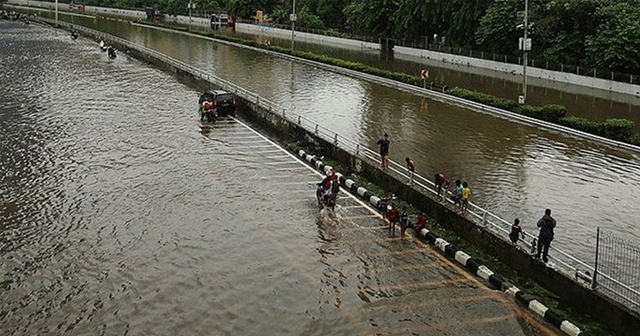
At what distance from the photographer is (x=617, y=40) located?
153ft

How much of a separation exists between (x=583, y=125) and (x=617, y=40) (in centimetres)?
1762

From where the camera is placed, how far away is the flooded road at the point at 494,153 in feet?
70.1

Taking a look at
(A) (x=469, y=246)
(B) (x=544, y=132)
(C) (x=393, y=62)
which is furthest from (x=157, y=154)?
(C) (x=393, y=62)

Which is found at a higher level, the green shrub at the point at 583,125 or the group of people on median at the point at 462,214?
the green shrub at the point at 583,125

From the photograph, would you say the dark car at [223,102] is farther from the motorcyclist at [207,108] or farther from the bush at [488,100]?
the bush at [488,100]

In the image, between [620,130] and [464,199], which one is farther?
[620,130]

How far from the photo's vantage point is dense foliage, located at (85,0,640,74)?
4716 cm

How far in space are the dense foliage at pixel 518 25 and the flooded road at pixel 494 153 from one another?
1281cm


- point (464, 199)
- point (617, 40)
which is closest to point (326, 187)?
point (464, 199)

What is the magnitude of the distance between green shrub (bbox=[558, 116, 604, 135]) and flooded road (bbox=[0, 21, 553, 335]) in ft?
47.6

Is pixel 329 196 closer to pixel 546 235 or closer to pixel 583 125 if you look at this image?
pixel 546 235

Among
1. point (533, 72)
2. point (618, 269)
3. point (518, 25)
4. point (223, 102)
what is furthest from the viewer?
point (533, 72)

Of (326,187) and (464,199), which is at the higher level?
(464,199)

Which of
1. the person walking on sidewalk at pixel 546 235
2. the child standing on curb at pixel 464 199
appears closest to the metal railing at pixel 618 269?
the person walking on sidewalk at pixel 546 235
